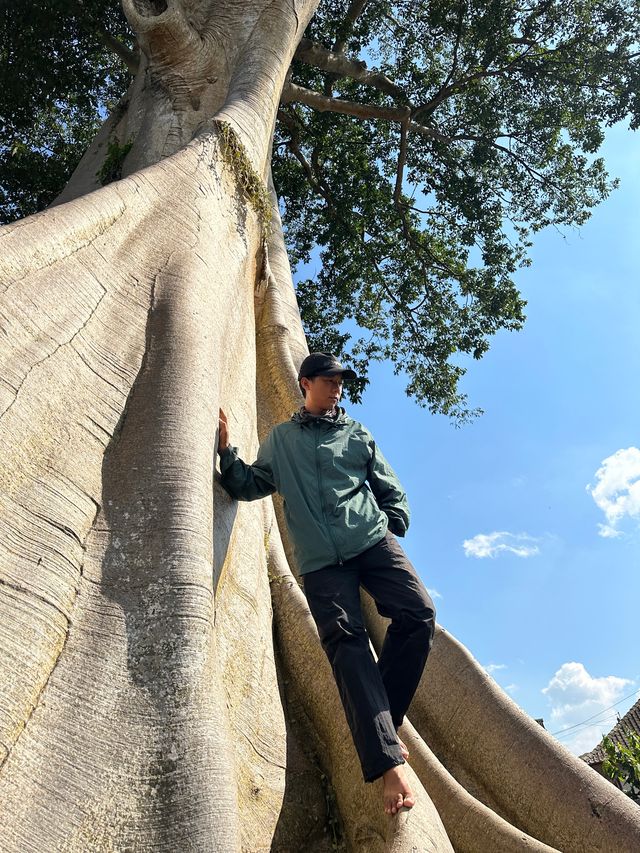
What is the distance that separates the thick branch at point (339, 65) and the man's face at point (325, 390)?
7368 millimetres

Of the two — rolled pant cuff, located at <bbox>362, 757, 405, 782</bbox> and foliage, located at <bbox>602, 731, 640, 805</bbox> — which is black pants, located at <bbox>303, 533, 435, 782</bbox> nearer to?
rolled pant cuff, located at <bbox>362, 757, 405, 782</bbox>

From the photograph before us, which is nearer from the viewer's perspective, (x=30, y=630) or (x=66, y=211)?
(x=30, y=630)

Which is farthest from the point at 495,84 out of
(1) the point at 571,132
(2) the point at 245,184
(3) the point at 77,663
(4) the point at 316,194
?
(3) the point at 77,663

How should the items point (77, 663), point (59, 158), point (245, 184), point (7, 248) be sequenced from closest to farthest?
1. point (77, 663)
2. point (7, 248)
3. point (245, 184)
4. point (59, 158)

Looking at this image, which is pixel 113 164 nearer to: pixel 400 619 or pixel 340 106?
pixel 400 619

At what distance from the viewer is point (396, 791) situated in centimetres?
232

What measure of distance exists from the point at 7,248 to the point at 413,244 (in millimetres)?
8933

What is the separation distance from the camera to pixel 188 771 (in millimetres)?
1793

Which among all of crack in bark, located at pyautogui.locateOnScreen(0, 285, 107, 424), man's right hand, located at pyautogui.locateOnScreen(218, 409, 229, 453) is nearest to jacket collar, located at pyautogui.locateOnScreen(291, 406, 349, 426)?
man's right hand, located at pyautogui.locateOnScreen(218, 409, 229, 453)

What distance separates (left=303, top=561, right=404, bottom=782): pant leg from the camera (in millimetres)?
2324

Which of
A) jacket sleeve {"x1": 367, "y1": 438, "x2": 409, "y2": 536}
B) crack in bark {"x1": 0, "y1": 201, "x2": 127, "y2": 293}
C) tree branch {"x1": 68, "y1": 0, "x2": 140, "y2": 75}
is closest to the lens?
crack in bark {"x1": 0, "y1": 201, "x2": 127, "y2": 293}

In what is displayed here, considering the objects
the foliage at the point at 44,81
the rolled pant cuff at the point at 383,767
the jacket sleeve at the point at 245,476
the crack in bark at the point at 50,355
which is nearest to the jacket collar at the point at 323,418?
the jacket sleeve at the point at 245,476

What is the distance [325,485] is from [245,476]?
342 mm

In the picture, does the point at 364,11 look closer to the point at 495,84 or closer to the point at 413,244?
the point at 495,84
